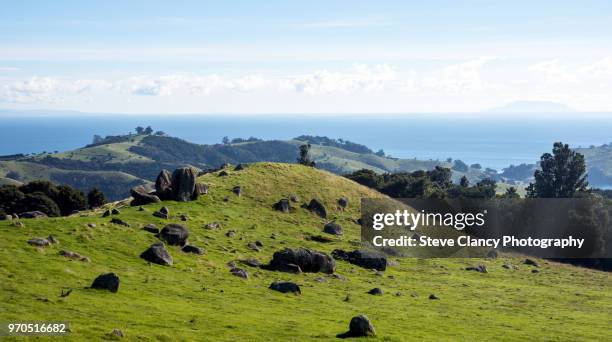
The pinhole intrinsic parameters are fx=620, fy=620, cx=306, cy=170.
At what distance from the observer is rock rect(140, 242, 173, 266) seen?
58.8 meters

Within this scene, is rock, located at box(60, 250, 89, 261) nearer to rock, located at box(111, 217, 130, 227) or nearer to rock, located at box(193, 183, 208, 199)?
rock, located at box(111, 217, 130, 227)

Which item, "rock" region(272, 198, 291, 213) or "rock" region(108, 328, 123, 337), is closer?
"rock" region(108, 328, 123, 337)

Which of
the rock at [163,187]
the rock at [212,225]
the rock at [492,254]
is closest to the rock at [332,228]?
the rock at [212,225]

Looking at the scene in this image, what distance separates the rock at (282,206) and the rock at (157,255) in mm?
39384

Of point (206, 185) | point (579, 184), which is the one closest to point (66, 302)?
point (206, 185)

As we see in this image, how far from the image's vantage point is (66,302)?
39.9 meters

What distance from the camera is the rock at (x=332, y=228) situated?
93.6 metres

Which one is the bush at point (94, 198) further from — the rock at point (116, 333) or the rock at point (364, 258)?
the rock at point (116, 333)

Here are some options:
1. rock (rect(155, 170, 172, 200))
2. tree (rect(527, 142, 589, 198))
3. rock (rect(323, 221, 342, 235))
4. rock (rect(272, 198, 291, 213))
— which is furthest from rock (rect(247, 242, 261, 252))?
tree (rect(527, 142, 589, 198))

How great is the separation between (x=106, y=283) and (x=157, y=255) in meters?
13.7

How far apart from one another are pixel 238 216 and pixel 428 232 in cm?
3528

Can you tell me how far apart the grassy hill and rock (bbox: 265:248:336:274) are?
189 centimetres

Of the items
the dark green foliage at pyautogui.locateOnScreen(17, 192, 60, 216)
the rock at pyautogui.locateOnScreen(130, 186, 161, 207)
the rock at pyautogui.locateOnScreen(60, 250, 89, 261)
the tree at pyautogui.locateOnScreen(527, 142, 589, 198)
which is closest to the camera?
the rock at pyautogui.locateOnScreen(60, 250, 89, 261)

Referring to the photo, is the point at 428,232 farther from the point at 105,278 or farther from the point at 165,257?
the point at 105,278
